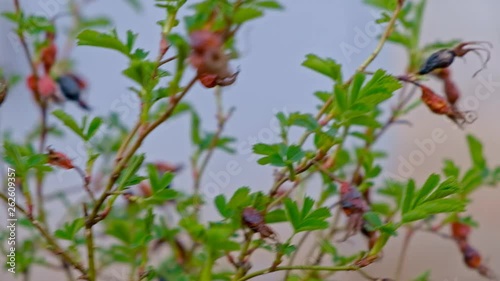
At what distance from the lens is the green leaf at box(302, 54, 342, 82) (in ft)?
2.05

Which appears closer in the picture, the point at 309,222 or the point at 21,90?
the point at 309,222

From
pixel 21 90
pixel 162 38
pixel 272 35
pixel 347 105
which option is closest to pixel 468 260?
pixel 347 105

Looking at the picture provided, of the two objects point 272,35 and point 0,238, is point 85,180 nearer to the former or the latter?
point 0,238

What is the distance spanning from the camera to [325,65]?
0.63 metres

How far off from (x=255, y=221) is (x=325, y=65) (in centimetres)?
17

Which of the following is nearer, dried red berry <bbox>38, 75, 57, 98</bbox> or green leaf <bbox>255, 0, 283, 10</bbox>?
green leaf <bbox>255, 0, 283, 10</bbox>

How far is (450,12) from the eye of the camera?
91.3 inches

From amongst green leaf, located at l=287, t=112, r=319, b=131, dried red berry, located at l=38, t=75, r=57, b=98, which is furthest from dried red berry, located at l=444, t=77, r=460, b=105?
dried red berry, located at l=38, t=75, r=57, b=98

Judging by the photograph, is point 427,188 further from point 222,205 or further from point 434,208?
point 222,205

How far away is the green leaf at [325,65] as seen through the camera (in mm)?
625

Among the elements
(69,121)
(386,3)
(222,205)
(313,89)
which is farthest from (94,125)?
(313,89)

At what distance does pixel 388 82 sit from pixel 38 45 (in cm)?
49

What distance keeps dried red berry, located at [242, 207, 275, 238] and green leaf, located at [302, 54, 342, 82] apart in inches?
6.3

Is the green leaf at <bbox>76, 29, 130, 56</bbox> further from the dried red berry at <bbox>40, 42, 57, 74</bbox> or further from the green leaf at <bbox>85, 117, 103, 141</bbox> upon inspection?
the dried red berry at <bbox>40, 42, 57, 74</bbox>
